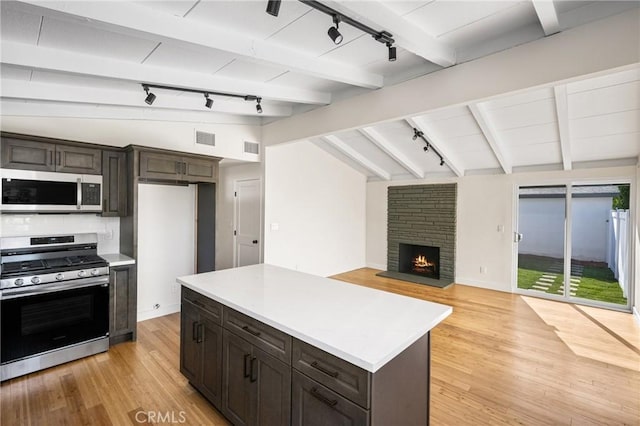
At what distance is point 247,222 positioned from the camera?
5520mm

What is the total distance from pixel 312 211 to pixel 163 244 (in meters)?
2.76

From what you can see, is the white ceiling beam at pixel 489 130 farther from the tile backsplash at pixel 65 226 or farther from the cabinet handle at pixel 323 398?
the tile backsplash at pixel 65 226

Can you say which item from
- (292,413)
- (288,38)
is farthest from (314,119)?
(292,413)

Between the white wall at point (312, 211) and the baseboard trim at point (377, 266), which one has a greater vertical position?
the white wall at point (312, 211)

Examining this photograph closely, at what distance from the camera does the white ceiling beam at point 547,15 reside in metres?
1.94

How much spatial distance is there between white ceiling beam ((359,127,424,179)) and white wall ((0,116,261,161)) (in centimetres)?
183

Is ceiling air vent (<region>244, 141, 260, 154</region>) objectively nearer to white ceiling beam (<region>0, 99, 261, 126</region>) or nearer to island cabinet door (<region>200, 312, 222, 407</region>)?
white ceiling beam (<region>0, 99, 261, 126</region>)

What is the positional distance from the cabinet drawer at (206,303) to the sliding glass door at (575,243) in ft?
17.8

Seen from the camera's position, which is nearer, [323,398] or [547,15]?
[323,398]

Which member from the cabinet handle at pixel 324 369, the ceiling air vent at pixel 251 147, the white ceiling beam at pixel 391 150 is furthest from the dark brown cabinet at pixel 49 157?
the white ceiling beam at pixel 391 150

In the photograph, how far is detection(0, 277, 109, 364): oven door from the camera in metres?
2.58

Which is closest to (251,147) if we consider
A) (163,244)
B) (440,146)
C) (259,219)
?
(259,219)

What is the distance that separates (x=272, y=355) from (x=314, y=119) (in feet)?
10.7

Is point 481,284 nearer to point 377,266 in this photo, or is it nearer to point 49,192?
point 377,266
